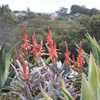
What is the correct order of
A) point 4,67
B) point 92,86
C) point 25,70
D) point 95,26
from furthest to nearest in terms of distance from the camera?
point 95,26 → point 4,67 → point 25,70 → point 92,86

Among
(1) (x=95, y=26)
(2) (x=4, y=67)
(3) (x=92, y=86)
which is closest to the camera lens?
(3) (x=92, y=86)

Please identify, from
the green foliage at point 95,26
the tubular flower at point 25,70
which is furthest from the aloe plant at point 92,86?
the green foliage at point 95,26

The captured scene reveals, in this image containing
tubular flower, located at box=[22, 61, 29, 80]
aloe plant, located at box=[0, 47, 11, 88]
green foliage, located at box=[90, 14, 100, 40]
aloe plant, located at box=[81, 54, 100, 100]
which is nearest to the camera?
aloe plant, located at box=[81, 54, 100, 100]

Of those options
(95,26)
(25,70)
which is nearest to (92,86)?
(25,70)

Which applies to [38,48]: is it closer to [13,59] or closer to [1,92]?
[1,92]

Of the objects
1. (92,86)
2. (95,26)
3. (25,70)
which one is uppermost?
(92,86)

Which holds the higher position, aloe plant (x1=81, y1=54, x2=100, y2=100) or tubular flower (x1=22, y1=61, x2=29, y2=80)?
aloe plant (x1=81, y1=54, x2=100, y2=100)

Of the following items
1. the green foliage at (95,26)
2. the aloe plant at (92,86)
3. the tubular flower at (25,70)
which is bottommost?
the green foliage at (95,26)

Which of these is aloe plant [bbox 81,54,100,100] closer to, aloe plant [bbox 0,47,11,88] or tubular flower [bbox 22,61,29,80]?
tubular flower [bbox 22,61,29,80]

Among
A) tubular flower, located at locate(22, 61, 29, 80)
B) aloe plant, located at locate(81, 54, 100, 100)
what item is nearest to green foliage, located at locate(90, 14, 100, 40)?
tubular flower, located at locate(22, 61, 29, 80)

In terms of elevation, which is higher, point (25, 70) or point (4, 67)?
point (25, 70)

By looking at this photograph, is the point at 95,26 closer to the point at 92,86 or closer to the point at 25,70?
the point at 25,70

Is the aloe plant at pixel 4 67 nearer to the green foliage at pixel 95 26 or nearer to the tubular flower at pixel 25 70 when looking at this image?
the tubular flower at pixel 25 70

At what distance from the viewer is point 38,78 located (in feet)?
13.1
